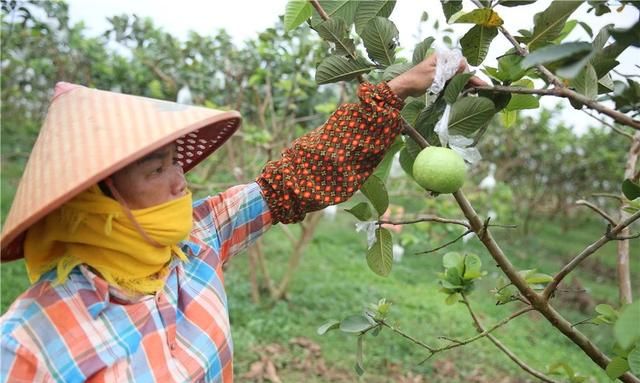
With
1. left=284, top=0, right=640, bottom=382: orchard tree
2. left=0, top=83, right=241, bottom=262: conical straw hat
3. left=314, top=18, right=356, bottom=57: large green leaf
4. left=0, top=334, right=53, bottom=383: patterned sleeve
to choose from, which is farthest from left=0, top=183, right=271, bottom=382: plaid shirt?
left=314, top=18, right=356, bottom=57: large green leaf

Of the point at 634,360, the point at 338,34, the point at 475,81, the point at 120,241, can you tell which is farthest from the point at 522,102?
the point at 120,241

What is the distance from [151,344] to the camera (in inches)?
37.9

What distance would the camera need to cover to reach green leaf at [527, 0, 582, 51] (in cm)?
78

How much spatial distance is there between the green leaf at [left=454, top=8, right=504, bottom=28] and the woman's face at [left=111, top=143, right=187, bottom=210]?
1.62 feet

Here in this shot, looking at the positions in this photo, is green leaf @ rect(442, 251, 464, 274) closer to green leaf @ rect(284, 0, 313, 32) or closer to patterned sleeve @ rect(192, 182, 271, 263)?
patterned sleeve @ rect(192, 182, 271, 263)

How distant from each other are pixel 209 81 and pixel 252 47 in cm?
35

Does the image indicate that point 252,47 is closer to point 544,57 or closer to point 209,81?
point 209,81

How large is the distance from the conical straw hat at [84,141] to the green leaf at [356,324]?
468 mm

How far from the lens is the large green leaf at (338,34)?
95cm

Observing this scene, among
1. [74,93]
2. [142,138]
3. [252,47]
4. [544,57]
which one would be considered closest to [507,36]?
[544,57]

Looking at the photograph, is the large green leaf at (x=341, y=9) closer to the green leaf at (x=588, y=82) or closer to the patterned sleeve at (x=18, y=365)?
the green leaf at (x=588, y=82)

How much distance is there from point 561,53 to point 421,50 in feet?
1.42

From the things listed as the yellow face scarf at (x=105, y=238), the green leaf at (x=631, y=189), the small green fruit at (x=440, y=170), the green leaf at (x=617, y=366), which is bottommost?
the green leaf at (x=617, y=366)

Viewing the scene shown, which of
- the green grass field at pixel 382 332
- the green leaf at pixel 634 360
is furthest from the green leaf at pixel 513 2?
the green grass field at pixel 382 332
